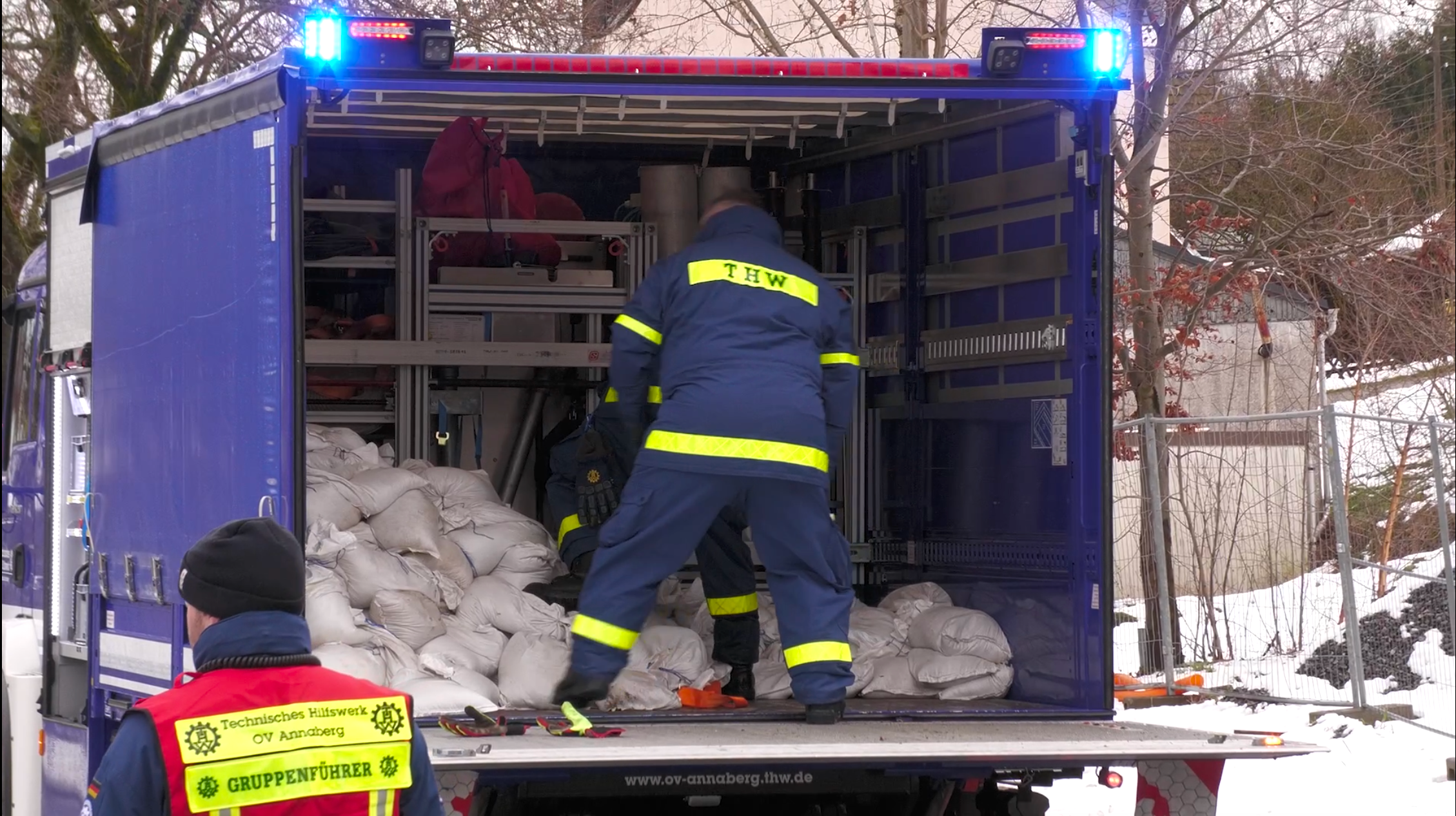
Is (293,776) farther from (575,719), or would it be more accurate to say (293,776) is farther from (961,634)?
(961,634)

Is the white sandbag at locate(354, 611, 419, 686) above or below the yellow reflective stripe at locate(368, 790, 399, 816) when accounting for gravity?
below

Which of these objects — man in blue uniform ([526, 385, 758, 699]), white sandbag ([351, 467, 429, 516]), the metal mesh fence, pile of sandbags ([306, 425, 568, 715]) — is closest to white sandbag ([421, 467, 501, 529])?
pile of sandbags ([306, 425, 568, 715])

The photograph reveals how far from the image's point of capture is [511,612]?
5.84 meters

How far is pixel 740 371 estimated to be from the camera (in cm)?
509

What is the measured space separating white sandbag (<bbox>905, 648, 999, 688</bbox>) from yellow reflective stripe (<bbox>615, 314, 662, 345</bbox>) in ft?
4.82

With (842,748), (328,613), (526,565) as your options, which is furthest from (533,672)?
(842,748)

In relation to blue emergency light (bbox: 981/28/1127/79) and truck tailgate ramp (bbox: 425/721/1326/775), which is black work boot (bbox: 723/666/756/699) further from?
blue emergency light (bbox: 981/28/1127/79)

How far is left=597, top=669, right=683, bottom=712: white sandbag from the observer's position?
17.7 feet

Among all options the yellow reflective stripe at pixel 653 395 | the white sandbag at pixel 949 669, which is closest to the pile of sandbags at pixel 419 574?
the yellow reflective stripe at pixel 653 395

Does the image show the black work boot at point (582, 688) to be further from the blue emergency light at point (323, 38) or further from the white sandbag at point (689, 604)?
the blue emergency light at point (323, 38)

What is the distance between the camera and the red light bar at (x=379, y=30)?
472cm

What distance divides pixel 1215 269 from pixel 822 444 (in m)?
7.96

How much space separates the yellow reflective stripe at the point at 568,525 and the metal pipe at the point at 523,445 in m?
1.02

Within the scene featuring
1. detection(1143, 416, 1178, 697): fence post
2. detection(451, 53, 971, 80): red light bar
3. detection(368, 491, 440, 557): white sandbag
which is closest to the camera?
detection(451, 53, 971, 80): red light bar
